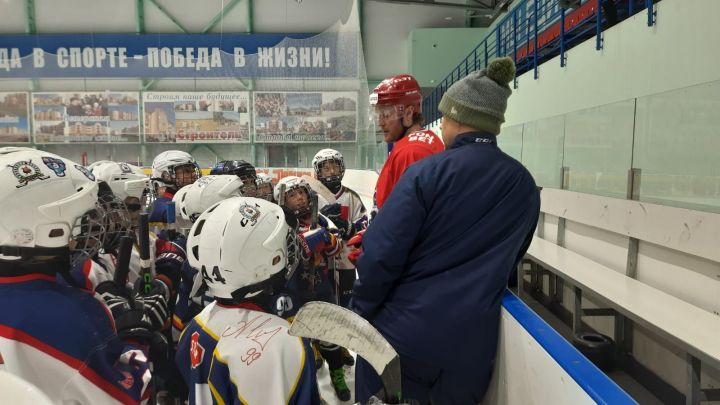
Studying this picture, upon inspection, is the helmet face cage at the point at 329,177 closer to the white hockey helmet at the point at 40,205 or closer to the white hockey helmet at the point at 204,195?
the white hockey helmet at the point at 204,195

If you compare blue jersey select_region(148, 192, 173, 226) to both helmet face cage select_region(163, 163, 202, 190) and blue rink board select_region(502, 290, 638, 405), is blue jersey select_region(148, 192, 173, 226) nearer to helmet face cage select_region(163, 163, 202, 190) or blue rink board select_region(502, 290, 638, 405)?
helmet face cage select_region(163, 163, 202, 190)

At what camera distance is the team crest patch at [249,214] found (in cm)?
121

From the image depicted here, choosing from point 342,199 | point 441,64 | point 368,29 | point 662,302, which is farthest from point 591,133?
point 368,29

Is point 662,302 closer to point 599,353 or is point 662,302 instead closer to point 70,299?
point 599,353

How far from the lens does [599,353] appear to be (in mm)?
2506

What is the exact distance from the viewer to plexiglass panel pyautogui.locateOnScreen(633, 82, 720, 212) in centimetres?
224

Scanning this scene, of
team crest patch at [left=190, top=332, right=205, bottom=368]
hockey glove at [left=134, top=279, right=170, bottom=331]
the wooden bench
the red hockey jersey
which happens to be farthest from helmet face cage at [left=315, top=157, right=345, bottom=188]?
team crest patch at [left=190, top=332, right=205, bottom=368]

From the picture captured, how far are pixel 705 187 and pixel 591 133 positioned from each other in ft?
4.18

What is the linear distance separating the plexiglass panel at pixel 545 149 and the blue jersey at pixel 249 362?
11.3 ft

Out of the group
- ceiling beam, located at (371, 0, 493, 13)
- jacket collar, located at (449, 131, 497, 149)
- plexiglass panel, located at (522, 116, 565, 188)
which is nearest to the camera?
jacket collar, located at (449, 131, 497, 149)

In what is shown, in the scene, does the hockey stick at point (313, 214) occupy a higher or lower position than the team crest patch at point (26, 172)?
lower

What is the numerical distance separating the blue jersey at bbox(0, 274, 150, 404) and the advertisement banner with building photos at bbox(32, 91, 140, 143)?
1163cm

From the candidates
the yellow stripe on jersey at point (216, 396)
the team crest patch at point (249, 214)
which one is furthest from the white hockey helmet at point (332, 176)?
the yellow stripe on jersey at point (216, 396)

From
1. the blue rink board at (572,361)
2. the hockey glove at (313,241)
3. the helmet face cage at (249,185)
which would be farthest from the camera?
the helmet face cage at (249,185)
